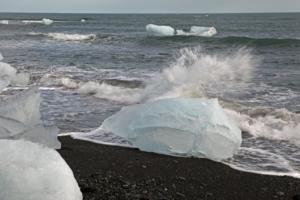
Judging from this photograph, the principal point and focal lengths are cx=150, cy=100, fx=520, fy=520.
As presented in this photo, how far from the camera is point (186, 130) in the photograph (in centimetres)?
686

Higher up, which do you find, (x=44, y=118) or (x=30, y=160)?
(x=30, y=160)

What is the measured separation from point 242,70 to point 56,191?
14096mm

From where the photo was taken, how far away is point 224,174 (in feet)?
20.5

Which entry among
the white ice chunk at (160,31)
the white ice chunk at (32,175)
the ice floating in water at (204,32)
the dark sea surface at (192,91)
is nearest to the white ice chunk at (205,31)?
the ice floating in water at (204,32)

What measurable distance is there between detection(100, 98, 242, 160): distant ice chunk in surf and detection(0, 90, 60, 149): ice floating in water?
6.54ft

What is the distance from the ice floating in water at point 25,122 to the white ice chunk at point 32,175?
45.7 inches

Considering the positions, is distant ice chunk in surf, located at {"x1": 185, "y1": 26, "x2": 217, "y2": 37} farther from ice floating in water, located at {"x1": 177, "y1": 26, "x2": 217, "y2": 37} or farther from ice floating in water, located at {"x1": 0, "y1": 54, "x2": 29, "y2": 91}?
ice floating in water, located at {"x1": 0, "y1": 54, "x2": 29, "y2": 91}

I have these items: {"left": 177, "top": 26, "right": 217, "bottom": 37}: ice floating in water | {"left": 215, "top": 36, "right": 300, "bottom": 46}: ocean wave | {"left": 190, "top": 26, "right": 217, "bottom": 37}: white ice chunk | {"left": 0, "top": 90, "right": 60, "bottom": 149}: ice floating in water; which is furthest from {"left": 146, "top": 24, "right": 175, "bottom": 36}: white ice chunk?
{"left": 0, "top": 90, "right": 60, "bottom": 149}: ice floating in water

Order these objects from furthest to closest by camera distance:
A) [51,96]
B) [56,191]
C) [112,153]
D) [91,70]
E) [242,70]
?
[91,70]
[242,70]
[51,96]
[112,153]
[56,191]

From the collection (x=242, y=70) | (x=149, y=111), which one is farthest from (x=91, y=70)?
(x=149, y=111)

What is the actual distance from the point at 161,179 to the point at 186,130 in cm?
121

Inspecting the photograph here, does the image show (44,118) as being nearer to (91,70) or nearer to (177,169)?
(177,169)

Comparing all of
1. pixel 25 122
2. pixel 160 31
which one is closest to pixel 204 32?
pixel 160 31

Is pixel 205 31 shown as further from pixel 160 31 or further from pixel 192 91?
pixel 192 91
